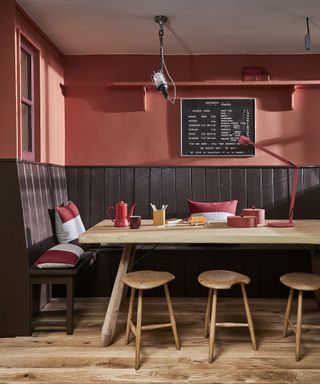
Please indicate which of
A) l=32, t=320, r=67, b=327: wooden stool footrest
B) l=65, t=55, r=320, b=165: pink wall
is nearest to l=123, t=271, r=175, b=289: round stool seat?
l=32, t=320, r=67, b=327: wooden stool footrest

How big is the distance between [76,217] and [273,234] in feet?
6.26

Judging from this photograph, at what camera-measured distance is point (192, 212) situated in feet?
13.4

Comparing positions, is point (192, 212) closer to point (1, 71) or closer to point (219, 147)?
point (219, 147)

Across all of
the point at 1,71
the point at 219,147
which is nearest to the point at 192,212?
the point at 219,147

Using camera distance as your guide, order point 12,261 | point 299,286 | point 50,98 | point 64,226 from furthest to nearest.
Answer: point 50,98 → point 64,226 → point 12,261 → point 299,286

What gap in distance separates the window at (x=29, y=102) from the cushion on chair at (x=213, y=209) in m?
1.56

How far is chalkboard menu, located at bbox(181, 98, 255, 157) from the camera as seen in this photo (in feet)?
14.4

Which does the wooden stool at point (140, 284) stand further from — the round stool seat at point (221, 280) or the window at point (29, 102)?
the window at point (29, 102)

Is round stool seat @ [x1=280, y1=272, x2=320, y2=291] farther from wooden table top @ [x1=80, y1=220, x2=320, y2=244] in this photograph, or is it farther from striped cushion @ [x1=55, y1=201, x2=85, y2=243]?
striped cushion @ [x1=55, y1=201, x2=85, y2=243]

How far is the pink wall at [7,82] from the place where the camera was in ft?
10.1

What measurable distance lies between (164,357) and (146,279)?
498mm

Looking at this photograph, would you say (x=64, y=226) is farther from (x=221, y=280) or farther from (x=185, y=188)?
(x=221, y=280)

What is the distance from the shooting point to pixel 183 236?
252cm

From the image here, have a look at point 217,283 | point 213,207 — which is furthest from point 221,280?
point 213,207
